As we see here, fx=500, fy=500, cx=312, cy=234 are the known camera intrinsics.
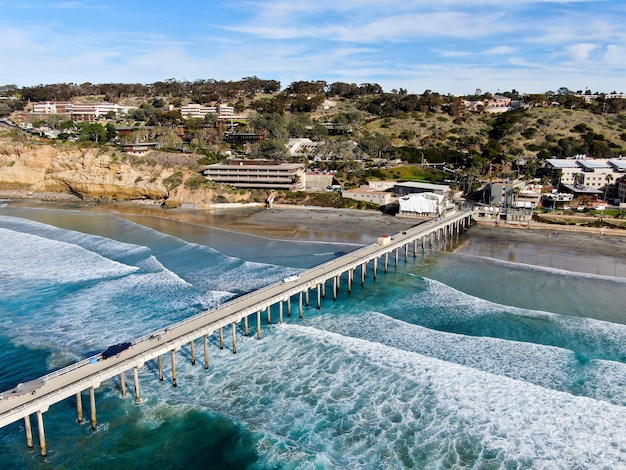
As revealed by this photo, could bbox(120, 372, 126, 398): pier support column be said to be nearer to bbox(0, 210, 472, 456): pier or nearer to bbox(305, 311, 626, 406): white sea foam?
bbox(0, 210, 472, 456): pier

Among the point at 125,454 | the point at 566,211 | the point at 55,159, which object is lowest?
the point at 125,454

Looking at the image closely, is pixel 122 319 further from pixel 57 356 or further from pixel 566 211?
pixel 566 211

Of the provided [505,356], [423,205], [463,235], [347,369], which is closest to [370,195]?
[423,205]

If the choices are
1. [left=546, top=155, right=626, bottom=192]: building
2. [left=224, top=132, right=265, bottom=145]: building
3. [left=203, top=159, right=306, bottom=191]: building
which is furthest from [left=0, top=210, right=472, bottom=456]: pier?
[left=224, top=132, right=265, bottom=145]: building

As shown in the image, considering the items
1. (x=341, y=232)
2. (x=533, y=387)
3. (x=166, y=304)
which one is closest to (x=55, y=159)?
(x=341, y=232)

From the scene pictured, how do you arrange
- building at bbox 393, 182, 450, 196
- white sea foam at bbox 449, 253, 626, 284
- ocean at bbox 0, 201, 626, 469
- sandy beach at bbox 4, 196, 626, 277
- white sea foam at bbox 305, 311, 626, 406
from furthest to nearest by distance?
building at bbox 393, 182, 450, 196 < sandy beach at bbox 4, 196, 626, 277 < white sea foam at bbox 449, 253, 626, 284 < white sea foam at bbox 305, 311, 626, 406 < ocean at bbox 0, 201, 626, 469

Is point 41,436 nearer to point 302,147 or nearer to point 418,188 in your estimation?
point 418,188

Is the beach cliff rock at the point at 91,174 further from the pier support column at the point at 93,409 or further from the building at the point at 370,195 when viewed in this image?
the pier support column at the point at 93,409
